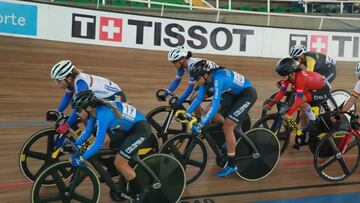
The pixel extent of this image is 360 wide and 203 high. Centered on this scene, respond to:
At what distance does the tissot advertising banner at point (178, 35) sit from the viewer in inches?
359

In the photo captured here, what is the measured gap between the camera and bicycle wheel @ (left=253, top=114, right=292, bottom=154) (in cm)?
463

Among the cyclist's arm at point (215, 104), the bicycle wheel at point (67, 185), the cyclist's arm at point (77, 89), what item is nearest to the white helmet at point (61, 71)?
the cyclist's arm at point (77, 89)

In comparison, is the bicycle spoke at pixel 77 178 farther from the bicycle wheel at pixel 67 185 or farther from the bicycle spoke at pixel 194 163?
the bicycle spoke at pixel 194 163

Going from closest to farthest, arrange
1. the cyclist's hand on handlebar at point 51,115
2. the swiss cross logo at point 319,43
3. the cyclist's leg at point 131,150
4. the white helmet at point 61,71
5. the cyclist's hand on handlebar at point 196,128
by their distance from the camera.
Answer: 1. the cyclist's leg at point 131,150
2. the white helmet at point 61,71
3. the cyclist's hand on handlebar at point 51,115
4. the cyclist's hand on handlebar at point 196,128
5. the swiss cross logo at point 319,43

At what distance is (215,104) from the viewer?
3678 mm

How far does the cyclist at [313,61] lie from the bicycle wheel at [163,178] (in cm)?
271

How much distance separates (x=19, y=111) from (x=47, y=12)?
3.77 metres

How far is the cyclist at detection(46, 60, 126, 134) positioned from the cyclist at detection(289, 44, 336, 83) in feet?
8.27

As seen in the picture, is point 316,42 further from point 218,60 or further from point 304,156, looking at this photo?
point 304,156

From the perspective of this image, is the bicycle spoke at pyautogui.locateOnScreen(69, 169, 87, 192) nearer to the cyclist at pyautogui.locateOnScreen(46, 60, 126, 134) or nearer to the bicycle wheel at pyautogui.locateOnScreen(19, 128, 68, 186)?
the cyclist at pyautogui.locateOnScreen(46, 60, 126, 134)

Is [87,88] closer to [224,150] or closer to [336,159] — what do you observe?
[224,150]

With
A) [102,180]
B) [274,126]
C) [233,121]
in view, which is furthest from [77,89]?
[274,126]

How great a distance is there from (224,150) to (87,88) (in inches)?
56.1

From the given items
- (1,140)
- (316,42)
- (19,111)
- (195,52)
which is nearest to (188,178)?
(1,140)
